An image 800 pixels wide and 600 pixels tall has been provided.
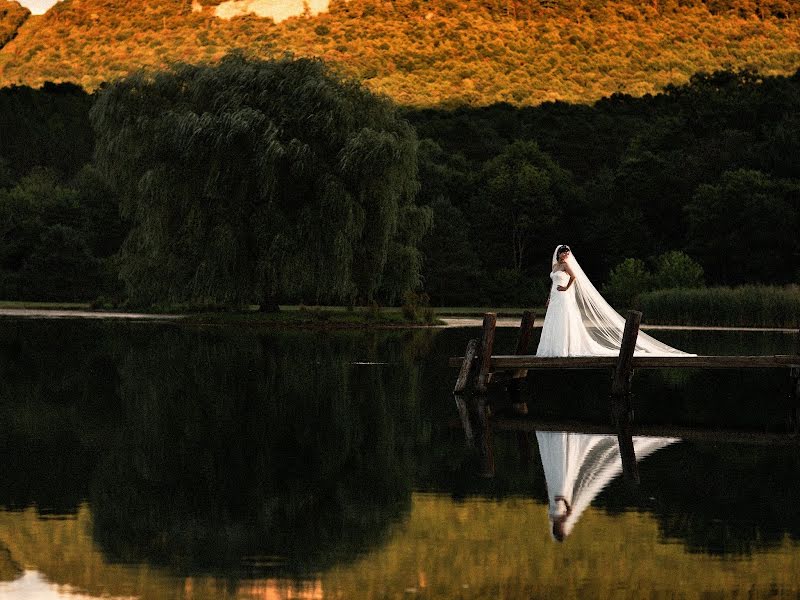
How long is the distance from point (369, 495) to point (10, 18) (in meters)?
108

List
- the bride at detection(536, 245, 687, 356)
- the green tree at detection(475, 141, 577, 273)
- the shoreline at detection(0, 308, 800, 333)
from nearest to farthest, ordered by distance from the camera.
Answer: the bride at detection(536, 245, 687, 356) < the shoreline at detection(0, 308, 800, 333) < the green tree at detection(475, 141, 577, 273)

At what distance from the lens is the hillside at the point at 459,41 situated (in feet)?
315

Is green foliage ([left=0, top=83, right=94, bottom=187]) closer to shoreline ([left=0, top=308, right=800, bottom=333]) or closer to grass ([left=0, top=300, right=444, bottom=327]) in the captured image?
shoreline ([left=0, top=308, right=800, bottom=333])

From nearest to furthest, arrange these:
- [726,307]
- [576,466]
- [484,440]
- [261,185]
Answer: [576,466], [484,440], [261,185], [726,307]

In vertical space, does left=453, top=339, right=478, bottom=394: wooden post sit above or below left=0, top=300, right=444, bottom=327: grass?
above

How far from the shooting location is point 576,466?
41.1 feet

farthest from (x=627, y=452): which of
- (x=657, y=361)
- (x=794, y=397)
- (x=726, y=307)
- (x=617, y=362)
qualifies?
(x=726, y=307)

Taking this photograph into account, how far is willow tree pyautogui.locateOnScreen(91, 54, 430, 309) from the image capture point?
142 ft

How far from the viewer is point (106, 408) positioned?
57.5ft

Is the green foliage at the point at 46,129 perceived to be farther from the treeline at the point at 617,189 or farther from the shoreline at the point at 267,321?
the shoreline at the point at 267,321

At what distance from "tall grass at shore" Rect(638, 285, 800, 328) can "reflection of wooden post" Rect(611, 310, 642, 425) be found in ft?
91.3

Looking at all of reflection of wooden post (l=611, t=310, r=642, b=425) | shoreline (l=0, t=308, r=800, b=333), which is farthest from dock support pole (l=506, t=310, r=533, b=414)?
shoreline (l=0, t=308, r=800, b=333)

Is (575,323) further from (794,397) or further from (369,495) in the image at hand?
(369,495)

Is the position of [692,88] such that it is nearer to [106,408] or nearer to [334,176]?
[334,176]
